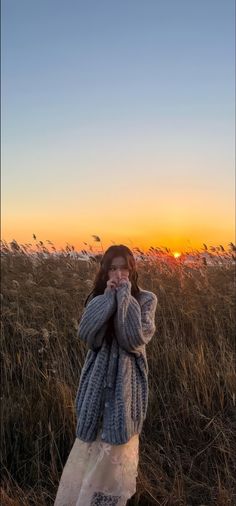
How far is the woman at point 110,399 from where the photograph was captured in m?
3.12

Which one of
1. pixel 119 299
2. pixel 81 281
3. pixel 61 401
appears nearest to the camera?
pixel 119 299

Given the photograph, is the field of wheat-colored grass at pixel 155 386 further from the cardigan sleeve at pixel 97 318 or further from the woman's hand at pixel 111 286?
the woman's hand at pixel 111 286

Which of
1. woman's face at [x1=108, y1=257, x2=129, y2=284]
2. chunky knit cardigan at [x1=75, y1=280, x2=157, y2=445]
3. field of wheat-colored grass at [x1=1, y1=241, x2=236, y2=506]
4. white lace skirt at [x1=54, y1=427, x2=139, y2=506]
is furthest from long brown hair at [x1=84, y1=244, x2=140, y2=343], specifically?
field of wheat-colored grass at [x1=1, y1=241, x2=236, y2=506]

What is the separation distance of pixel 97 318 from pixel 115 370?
1.05 feet

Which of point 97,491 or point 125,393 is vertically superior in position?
point 125,393

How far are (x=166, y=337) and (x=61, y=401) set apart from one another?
134 centimetres

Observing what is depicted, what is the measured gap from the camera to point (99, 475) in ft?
10.2

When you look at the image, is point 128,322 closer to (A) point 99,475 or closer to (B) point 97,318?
(B) point 97,318

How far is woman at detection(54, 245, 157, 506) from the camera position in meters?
3.12

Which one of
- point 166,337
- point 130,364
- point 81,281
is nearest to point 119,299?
point 130,364

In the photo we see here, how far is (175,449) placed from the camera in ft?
14.2

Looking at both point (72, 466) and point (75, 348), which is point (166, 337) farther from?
point (72, 466)

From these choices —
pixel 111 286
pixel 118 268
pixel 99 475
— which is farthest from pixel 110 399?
pixel 118 268

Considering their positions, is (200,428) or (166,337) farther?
(166,337)
